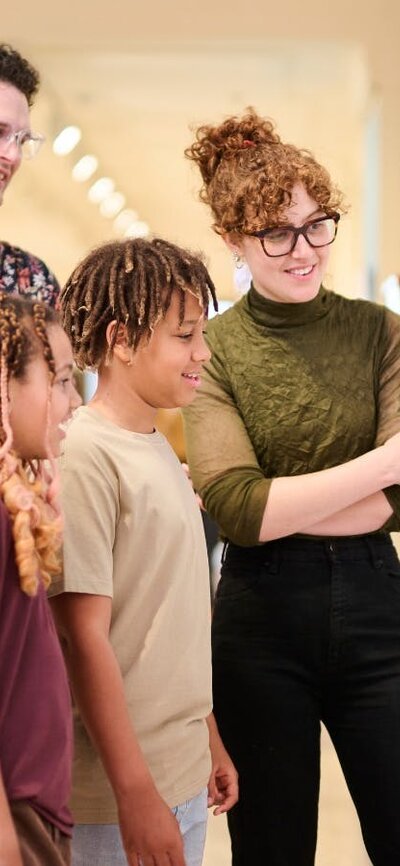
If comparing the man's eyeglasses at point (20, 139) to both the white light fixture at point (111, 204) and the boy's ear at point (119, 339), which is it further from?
the white light fixture at point (111, 204)

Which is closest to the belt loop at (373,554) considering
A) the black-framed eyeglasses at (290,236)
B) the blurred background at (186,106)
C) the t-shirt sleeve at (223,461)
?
the t-shirt sleeve at (223,461)

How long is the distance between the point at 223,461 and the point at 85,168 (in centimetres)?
455

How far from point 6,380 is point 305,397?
794mm

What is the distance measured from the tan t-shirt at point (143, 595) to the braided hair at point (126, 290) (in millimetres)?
122

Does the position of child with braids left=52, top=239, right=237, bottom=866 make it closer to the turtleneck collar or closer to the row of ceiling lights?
the turtleneck collar

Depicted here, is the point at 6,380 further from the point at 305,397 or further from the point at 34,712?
the point at 305,397

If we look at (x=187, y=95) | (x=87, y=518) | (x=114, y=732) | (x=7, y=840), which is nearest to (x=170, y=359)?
(x=87, y=518)

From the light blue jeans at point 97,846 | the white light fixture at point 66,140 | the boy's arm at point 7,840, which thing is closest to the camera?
the boy's arm at point 7,840

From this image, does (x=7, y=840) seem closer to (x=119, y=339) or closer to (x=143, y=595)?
(x=143, y=595)

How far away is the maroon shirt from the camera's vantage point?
114cm

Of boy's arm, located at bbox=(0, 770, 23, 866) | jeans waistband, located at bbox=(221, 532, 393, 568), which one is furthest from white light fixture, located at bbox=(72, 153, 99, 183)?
boy's arm, located at bbox=(0, 770, 23, 866)

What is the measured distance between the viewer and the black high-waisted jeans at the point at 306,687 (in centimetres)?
188

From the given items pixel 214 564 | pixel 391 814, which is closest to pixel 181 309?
pixel 391 814

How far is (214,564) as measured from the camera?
16.3 feet
